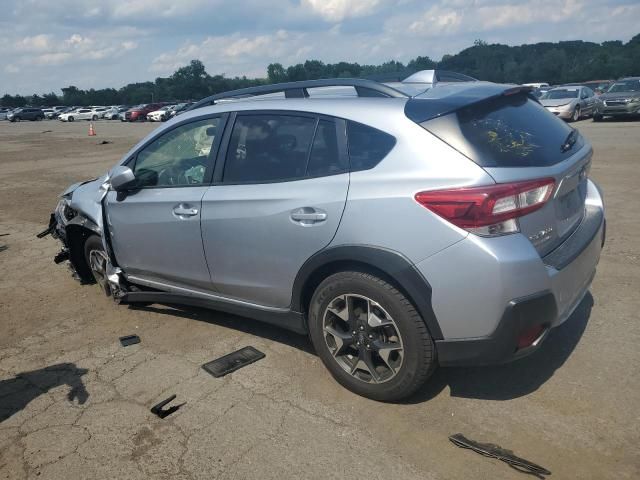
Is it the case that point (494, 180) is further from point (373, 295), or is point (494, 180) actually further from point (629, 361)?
point (629, 361)

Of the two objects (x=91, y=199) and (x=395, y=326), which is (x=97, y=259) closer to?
(x=91, y=199)

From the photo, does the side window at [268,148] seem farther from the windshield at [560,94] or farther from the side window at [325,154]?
the windshield at [560,94]

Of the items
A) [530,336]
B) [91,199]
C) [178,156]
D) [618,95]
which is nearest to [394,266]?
[530,336]

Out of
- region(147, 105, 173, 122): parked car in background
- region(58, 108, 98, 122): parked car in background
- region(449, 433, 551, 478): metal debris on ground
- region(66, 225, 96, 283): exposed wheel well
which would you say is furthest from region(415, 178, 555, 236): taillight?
region(58, 108, 98, 122): parked car in background

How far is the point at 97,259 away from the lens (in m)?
5.21

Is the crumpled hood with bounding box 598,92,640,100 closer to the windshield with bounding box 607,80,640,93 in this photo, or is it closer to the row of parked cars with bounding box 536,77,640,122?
the row of parked cars with bounding box 536,77,640,122

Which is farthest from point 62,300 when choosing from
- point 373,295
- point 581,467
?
point 581,467

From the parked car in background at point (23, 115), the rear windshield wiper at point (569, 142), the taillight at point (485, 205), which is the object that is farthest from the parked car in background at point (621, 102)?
the parked car in background at point (23, 115)

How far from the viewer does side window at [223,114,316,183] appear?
3.41 metres

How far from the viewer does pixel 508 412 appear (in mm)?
3074

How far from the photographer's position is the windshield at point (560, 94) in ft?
75.1

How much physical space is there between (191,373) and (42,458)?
1.04 metres

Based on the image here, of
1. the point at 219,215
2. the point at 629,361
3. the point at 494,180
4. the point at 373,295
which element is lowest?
the point at 629,361

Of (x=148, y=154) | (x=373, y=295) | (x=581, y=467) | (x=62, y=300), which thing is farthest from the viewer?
(x=62, y=300)
